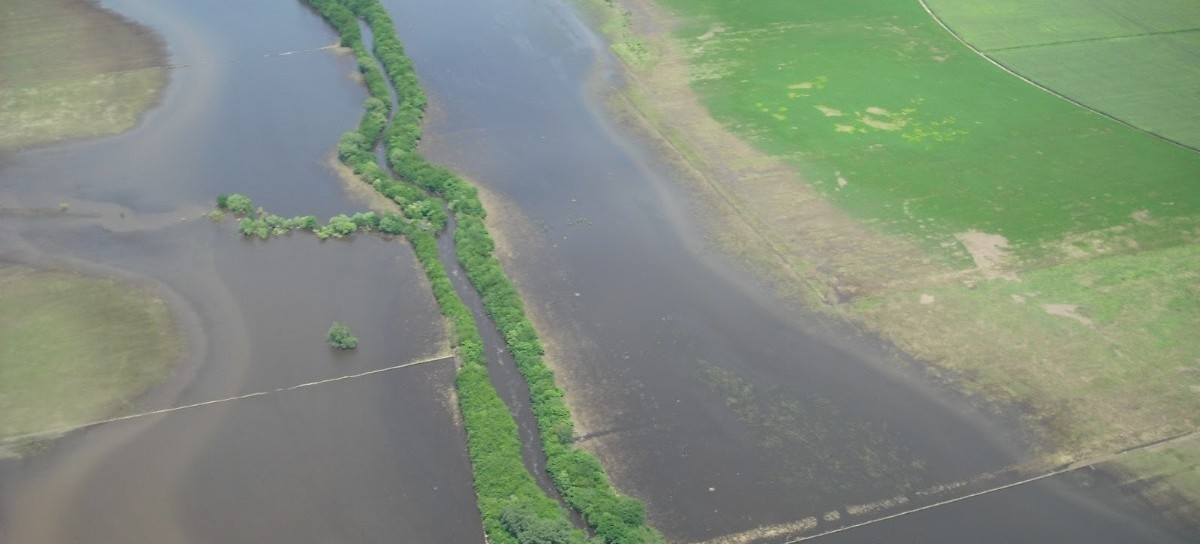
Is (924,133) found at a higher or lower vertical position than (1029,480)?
higher

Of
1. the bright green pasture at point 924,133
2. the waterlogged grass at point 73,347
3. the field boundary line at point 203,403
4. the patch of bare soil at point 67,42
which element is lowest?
the field boundary line at point 203,403

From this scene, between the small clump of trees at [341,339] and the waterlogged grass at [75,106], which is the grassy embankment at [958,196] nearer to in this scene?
the small clump of trees at [341,339]

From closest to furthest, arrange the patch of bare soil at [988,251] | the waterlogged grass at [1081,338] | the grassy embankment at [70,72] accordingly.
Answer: the waterlogged grass at [1081,338], the patch of bare soil at [988,251], the grassy embankment at [70,72]

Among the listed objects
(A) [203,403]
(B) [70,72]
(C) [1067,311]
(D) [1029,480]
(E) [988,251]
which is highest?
(B) [70,72]

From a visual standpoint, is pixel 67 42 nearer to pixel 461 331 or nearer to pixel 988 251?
pixel 461 331

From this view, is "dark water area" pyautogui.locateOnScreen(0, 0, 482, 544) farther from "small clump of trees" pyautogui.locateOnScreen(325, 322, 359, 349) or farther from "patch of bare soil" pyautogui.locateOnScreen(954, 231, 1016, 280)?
"patch of bare soil" pyautogui.locateOnScreen(954, 231, 1016, 280)

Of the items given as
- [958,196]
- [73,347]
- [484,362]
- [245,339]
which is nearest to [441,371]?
[484,362]

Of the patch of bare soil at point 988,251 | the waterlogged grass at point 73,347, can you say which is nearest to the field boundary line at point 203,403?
the waterlogged grass at point 73,347
